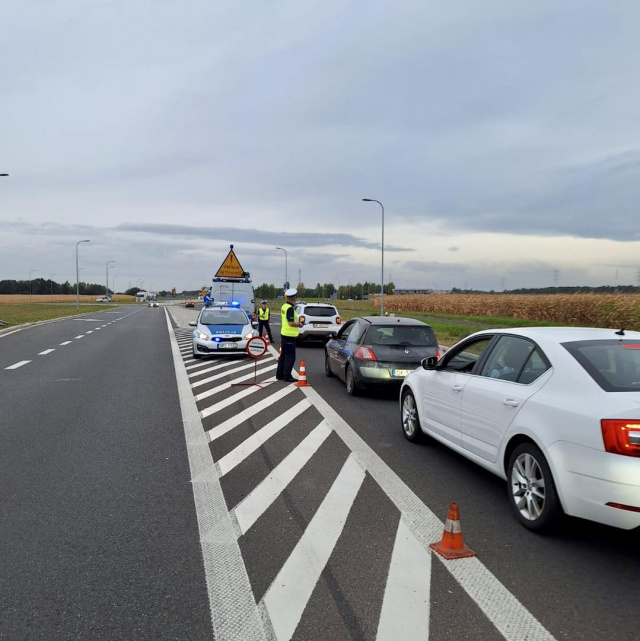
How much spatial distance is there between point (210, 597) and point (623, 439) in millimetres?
2671

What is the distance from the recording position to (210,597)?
341 centimetres

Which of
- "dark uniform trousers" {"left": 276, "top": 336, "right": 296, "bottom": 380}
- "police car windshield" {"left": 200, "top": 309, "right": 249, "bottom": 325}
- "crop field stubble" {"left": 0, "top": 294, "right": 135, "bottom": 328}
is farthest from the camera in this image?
"crop field stubble" {"left": 0, "top": 294, "right": 135, "bottom": 328}

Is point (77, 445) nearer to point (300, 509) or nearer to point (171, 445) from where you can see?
point (171, 445)

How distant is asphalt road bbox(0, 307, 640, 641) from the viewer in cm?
320

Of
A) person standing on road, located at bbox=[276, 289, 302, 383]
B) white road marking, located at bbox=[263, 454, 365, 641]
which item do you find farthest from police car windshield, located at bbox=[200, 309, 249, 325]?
white road marking, located at bbox=[263, 454, 365, 641]

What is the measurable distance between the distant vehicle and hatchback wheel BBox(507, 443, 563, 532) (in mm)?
15952

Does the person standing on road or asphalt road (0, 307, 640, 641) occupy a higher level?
the person standing on road

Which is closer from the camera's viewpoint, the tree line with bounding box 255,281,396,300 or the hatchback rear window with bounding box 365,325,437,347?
the hatchback rear window with bounding box 365,325,437,347

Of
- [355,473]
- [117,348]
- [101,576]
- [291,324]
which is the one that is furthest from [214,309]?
[101,576]

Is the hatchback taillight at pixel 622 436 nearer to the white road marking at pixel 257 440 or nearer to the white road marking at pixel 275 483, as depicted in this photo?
the white road marking at pixel 275 483

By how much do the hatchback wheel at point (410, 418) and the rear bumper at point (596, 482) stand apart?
9.65 ft

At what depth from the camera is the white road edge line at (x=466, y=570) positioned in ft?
10.3

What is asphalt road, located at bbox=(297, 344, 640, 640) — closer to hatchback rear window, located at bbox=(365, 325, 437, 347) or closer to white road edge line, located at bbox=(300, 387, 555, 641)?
white road edge line, located at bbox=(300, 387, 555, 641)

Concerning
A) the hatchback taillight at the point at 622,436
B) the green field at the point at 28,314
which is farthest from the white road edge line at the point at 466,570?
the green field at the point at 28,314
